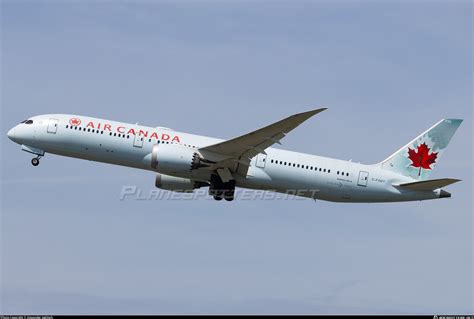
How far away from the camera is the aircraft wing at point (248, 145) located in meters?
52.2

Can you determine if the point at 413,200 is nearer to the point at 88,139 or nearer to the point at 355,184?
the point at 355,184

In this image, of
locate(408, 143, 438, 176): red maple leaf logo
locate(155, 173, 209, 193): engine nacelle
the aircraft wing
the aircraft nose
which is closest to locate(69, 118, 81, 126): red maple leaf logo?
the aircraft nose

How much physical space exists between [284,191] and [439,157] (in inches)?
402

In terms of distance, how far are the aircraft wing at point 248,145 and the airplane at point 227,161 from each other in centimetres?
5

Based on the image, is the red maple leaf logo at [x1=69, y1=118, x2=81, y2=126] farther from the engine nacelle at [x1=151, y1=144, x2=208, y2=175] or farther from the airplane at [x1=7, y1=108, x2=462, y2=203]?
the engine nacelle at [x1=151, y1=144, x2=208, y2=175]

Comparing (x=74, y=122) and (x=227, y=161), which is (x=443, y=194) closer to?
(x=227, y=161)

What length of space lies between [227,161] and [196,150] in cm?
186

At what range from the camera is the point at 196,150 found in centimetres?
5516

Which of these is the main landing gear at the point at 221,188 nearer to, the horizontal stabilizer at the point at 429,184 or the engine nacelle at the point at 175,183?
the engine nacelle at the point at 175,183

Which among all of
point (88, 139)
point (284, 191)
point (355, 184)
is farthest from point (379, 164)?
point (88, 139)

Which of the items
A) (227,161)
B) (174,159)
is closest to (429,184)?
(227,161)

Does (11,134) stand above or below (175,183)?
above

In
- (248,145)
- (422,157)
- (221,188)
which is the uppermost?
(422,157)

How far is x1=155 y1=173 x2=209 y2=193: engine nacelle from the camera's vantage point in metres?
59.0
